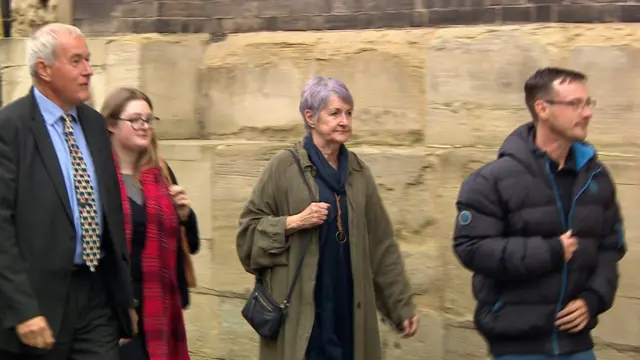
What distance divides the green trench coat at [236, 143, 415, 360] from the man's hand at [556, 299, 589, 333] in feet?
3.15

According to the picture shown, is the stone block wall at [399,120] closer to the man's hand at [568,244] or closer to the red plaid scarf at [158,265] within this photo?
the man's hand at [568,244]

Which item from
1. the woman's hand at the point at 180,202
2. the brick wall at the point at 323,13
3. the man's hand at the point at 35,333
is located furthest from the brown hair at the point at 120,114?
the brick wall at the point at 323,13

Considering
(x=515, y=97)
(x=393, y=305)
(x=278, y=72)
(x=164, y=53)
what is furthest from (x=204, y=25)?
(x=393, y=305)

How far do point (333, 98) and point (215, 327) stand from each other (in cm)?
245

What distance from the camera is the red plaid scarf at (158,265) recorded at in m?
4.73

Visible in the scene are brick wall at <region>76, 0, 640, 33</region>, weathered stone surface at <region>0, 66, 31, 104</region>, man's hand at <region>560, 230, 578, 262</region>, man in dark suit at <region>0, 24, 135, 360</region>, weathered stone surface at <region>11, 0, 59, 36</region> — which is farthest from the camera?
weathered stone surface at <region>0, 66, 31, 104</region>

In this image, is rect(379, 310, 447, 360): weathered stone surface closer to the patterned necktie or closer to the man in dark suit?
the man in dark suit

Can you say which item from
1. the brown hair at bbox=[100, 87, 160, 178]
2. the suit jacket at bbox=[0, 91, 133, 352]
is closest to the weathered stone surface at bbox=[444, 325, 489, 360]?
the brown hair at bbox=[100, 87, 160, 178]

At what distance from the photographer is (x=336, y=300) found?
181 inches

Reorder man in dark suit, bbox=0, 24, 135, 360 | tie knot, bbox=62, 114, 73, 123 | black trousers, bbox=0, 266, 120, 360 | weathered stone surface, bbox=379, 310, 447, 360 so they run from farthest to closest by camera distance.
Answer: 1. weathered stone surface, bbox=379, 310, 447, 360
2. tie knot, bbox=62, 114, 73, 123
3. black trousers, bbox=0, 266, 120, 360
4. man in dark suit, bbox=0, 24, 135, 360

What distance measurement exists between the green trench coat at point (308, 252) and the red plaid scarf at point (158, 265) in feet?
1.10

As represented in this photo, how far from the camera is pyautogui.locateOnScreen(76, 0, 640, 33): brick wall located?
5.28 metres

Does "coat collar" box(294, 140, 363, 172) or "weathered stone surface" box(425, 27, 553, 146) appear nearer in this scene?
"coat collar" box(294, 140, 363, 172)

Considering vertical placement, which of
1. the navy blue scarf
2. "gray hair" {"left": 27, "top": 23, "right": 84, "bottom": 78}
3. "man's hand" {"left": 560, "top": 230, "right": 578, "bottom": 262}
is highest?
"gray hair" {"left": 27, "top": 23, "right": 84, "bottom": 78}
